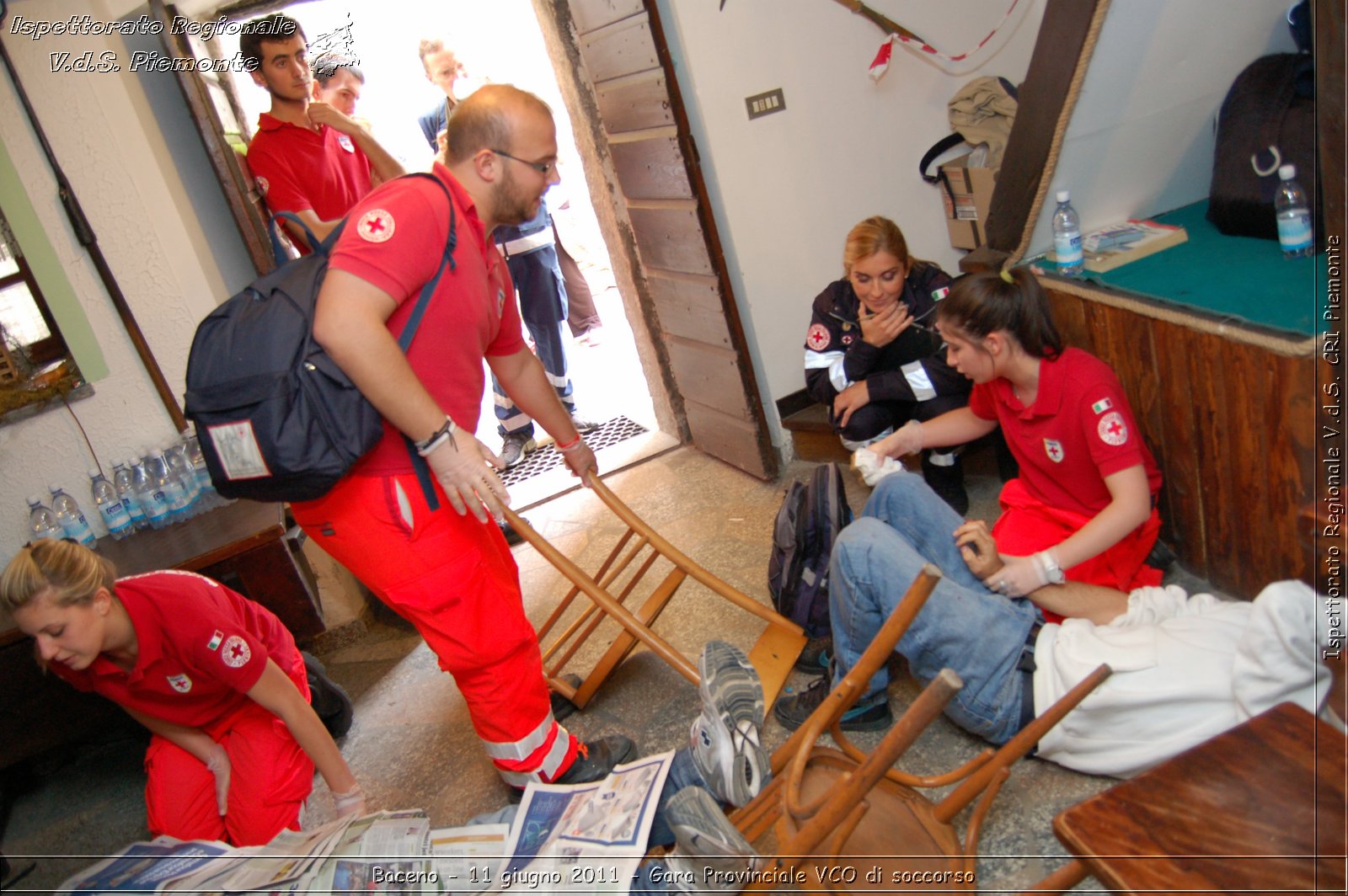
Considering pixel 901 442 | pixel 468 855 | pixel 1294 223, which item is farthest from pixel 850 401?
pixel 468 855

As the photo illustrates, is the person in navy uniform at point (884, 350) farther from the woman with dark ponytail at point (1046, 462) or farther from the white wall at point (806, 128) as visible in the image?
the woman with dark ponytail at point (1046, 462)

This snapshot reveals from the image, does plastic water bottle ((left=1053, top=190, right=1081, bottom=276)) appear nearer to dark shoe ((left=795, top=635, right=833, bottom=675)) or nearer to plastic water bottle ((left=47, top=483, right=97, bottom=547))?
dark shoe ((left=795, top=635, right=833, bottom=675))

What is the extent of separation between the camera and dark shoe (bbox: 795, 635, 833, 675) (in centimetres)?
264

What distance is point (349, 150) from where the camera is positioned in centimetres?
365

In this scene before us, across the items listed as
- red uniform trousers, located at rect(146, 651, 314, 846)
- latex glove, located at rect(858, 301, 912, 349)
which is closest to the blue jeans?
latex glove, located at rect(858, 301, 912, 349)

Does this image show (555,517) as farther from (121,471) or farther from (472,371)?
(472,371)

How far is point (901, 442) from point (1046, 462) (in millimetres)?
454

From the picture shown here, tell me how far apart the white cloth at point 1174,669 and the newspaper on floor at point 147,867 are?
1.80m

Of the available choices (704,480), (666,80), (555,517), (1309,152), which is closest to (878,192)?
(666,80)

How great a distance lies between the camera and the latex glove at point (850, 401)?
131 inches

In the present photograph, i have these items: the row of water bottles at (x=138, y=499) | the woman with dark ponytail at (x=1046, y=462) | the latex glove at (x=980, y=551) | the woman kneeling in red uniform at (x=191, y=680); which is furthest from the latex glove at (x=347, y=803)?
the row of water bottles at (x=138, y=499)

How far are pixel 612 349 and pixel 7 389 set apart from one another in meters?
3.90

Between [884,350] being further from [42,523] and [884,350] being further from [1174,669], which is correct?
[42,523]

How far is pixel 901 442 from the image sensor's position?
2.82 m
